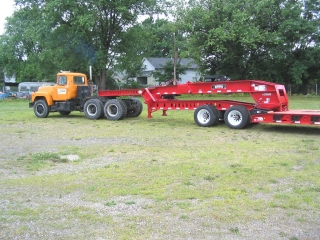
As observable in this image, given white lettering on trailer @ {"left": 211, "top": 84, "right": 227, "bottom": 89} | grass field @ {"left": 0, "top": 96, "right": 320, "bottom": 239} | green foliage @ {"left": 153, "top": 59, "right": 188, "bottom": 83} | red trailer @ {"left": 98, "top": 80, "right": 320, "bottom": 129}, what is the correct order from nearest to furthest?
grass field @ {"left": 0, "top": 96, "right": 320, "bottom": 239}
red trailer @ {"left": 98, "top": 80, "right": 320, "bottom": 129}
white lettering on trailer @ {"left": 211, "top": 84, "right": 227, "bottom": 89}
green foliage @ {"left": 153, "top": 59, "right": 188, "bottom": 83}

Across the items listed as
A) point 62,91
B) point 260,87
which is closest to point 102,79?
point 62,91

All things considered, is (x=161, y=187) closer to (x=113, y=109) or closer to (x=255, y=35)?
(x=113, y=109)

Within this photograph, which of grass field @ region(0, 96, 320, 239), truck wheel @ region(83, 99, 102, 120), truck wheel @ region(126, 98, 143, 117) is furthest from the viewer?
truck wheel @ region(126, 98, 143, 117)

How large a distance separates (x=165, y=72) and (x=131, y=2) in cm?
Answer: 1493

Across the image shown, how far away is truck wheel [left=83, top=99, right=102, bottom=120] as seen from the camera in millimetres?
17312

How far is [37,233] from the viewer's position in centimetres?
447

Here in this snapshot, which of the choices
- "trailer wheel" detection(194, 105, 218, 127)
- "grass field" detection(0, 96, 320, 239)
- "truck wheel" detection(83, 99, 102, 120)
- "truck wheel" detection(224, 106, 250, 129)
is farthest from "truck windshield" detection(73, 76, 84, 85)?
"truck wheel" detection(224, 106, 250, 129)

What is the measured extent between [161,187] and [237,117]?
794cm

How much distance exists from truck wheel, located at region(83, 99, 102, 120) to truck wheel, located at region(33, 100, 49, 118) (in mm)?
2250

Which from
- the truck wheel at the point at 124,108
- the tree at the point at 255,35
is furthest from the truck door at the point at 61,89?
the tree at the point at 255,35

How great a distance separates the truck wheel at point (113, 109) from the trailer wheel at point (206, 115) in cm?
378

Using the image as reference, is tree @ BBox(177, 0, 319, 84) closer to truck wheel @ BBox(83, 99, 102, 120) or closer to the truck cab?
the truck cab

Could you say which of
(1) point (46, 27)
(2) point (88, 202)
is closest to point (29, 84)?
(1) point (46, 27)

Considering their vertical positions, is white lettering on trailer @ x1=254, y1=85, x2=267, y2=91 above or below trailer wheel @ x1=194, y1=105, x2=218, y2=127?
above
